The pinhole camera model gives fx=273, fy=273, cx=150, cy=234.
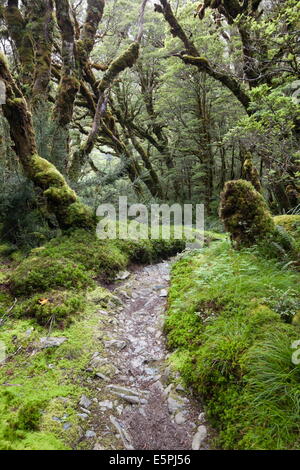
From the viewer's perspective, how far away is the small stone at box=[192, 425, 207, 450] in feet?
6.87

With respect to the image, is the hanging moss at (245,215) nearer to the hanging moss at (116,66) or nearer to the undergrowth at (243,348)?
the undergrowth at (243,348)

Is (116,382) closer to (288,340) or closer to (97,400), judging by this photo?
(97,400)

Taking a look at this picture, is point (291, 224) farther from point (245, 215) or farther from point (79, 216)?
point (79, 216)

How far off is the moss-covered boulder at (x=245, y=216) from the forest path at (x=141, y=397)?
2.09 m

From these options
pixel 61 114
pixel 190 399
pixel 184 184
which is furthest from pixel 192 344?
pixel 184 184

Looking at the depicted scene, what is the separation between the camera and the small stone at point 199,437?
2.09m

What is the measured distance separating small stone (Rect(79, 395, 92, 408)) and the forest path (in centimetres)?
7

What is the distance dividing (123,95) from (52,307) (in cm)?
1336

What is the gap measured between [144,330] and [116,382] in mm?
1128

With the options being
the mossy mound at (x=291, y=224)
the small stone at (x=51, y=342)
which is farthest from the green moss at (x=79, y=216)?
the mossy mound at (x=291, y=224)

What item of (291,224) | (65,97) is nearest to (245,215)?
(291,224)

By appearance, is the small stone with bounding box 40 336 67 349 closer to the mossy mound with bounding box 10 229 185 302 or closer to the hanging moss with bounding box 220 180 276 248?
the mossy mound with bounding box 10 229 185 302

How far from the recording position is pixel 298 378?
6.99 feet

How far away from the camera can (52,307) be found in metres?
3.51
